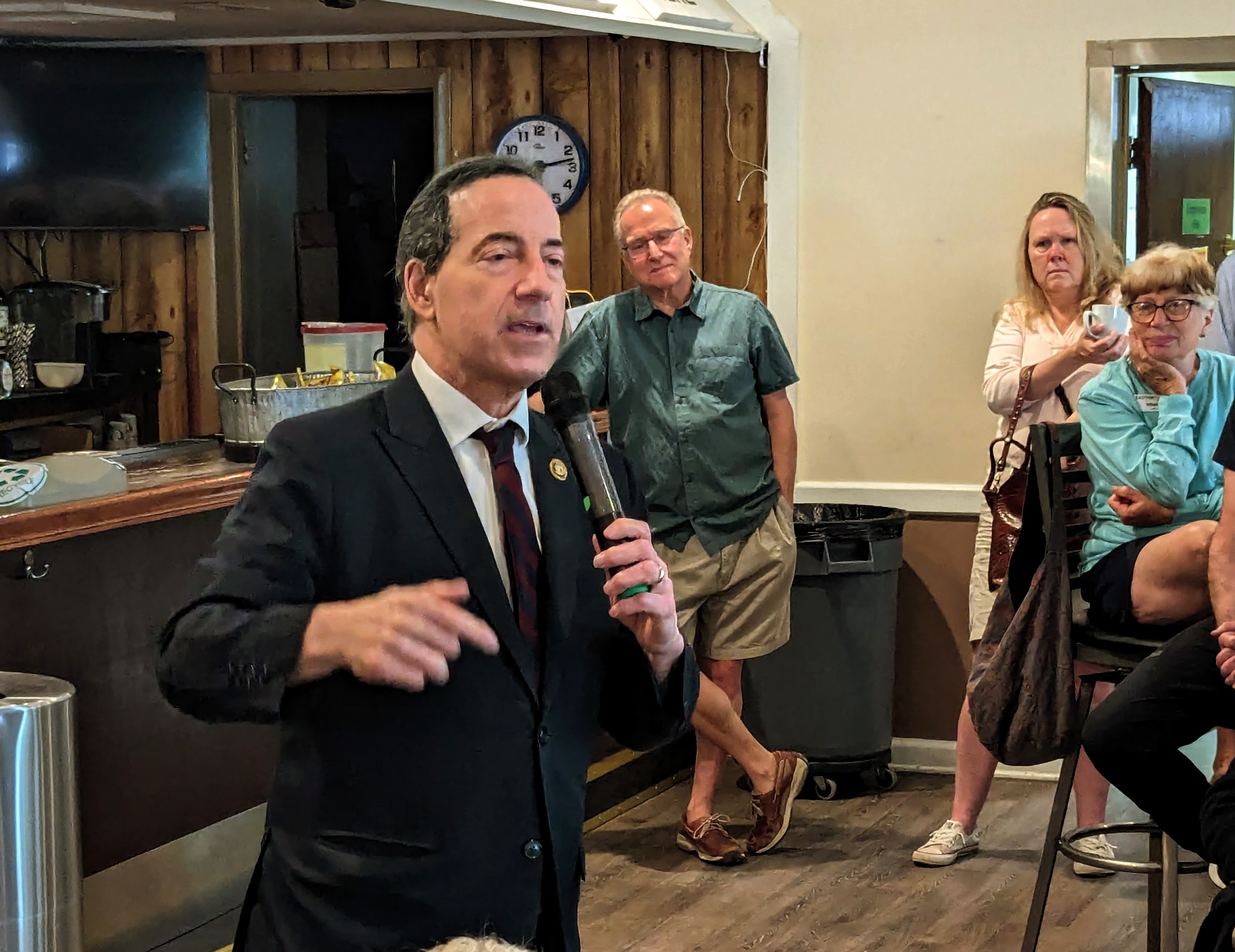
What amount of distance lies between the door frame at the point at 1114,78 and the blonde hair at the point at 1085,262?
459 mm

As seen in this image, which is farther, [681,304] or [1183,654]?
[681,304]

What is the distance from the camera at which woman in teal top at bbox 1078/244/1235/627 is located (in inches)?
108

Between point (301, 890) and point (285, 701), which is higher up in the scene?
point (285, 701)

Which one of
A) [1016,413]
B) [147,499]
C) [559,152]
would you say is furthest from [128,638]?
[559,152]

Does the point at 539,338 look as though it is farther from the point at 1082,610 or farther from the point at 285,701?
the point at 1082,610

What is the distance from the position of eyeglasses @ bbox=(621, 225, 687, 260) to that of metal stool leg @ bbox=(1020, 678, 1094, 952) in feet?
5.48

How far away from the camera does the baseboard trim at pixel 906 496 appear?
466cm

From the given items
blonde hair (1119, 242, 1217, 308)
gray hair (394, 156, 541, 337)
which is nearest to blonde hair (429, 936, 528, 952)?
gray hair (394, 156, 541, 337)

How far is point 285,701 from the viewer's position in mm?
1507

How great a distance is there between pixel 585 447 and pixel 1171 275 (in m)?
1.91

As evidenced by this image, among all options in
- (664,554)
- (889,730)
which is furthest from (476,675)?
(889,730)

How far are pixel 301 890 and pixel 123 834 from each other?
73.3 inches

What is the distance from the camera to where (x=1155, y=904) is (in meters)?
3.03

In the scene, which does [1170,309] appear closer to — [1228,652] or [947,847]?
[1228,652]
